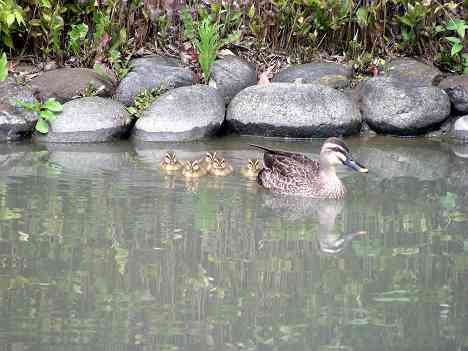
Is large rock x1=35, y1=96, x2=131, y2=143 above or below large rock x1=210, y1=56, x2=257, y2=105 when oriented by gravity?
below

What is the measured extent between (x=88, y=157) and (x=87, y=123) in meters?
1.19

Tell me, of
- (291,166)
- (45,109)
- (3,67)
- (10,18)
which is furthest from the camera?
(10,18)

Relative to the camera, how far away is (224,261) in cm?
759

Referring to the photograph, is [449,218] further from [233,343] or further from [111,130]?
[111,130]

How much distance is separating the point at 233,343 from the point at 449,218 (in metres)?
3.84

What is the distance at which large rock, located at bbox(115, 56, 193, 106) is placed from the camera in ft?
45.9

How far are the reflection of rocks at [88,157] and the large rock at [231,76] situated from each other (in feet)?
7.65

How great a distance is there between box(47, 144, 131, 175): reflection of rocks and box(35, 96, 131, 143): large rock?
0.21 meters

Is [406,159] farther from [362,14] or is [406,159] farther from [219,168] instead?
[362,14]

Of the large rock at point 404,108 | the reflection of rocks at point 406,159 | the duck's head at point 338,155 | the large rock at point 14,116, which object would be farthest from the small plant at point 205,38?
the duck's head at point 338,155

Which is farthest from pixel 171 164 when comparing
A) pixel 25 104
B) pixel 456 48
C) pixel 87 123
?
pixel 456 48

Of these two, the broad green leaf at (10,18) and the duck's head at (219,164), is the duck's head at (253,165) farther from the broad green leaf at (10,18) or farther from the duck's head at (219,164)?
the broad green leaf at (10,18)

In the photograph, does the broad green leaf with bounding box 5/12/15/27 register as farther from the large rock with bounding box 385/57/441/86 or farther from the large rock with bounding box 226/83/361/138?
the large rock with bounding box 385/57/441/86

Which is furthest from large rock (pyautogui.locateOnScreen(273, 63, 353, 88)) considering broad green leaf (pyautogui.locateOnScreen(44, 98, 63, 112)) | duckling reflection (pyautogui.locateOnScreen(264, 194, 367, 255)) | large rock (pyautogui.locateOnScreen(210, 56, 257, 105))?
duckling reflection (pyautogui.locateOnScreen(264, 194, 367, 255))
